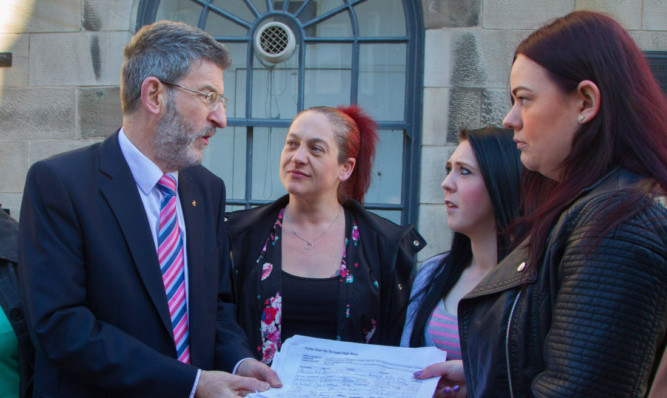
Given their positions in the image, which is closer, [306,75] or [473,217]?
[473,217]

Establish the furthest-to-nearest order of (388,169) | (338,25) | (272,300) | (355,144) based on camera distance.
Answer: (338,25) < (388,169) < (355,144) < (272,300)

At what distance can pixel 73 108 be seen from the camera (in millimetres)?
4805

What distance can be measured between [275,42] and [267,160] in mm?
1017

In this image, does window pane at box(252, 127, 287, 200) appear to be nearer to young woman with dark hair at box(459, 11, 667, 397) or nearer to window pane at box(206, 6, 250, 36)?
window pane at box(206, 6, 250, 36)

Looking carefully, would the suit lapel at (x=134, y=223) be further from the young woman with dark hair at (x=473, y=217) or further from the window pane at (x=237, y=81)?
the window pane at (x=237, y=81)

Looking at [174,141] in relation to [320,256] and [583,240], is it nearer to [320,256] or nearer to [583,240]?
[320,256]

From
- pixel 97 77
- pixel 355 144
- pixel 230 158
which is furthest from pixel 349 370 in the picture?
pixel 97 77

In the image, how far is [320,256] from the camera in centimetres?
298

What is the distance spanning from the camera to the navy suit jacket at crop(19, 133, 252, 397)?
1.92 meters

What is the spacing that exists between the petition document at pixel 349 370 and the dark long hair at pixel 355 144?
1158 mm

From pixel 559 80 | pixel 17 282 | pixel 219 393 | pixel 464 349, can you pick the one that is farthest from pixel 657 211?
pixel 17 282

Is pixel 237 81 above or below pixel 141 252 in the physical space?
above

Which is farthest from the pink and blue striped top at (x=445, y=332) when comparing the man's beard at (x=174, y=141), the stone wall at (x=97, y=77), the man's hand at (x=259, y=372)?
the stone wall at (x=97, y=77)

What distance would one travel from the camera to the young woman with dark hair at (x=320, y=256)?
2822 mm
